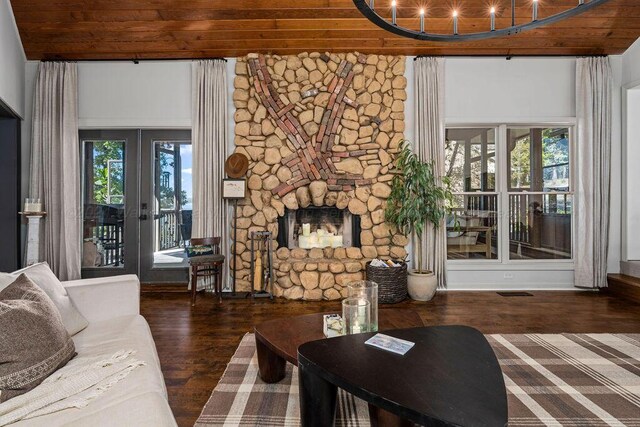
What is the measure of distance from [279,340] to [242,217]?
2.85m

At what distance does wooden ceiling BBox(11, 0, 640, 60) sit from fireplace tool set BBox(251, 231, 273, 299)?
245cm

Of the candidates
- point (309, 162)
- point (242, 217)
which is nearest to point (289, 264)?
point (242, 217)

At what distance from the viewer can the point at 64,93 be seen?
4598 mm

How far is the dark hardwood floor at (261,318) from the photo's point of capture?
7.95ft

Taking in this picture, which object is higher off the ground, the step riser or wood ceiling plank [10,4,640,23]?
wood ceiling plank [10,4,640,23]

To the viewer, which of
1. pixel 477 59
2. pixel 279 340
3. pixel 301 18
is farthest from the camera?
pixel 477 59

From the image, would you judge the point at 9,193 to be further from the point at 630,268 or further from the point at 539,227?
the point at 630,268

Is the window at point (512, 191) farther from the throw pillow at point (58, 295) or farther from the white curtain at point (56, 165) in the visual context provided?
the white curtain at point (56, 165)

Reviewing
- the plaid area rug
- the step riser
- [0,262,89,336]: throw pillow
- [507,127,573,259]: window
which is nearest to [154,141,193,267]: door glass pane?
the plaid area rug

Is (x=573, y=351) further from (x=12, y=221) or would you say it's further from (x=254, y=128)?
(x=12, y=221)

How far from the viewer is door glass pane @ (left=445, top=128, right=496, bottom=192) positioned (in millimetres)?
4879

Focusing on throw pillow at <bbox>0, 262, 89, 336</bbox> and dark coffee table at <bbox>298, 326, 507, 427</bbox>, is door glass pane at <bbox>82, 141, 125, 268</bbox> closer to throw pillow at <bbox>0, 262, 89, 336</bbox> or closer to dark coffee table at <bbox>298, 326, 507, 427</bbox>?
throw pillow at <bbox>0, 262, 89, 336</bbox>

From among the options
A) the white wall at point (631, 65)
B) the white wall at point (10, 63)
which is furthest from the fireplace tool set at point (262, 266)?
the white wall at point (631, 65)

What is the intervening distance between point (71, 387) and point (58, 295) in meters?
0.76
